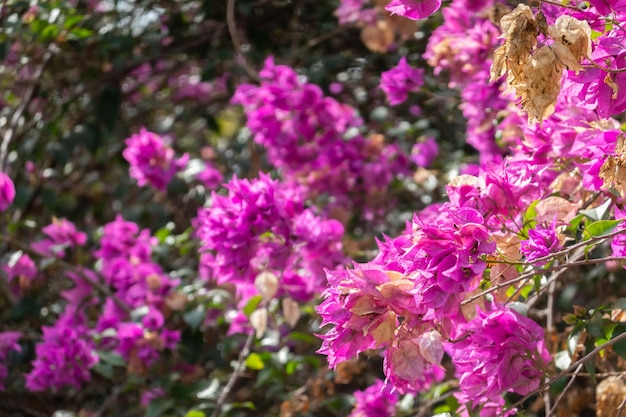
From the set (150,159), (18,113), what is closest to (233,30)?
(150,159)

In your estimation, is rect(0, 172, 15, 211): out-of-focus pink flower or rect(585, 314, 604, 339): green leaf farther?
rect(0, 172, 15, 211): out-of-focus pink flower

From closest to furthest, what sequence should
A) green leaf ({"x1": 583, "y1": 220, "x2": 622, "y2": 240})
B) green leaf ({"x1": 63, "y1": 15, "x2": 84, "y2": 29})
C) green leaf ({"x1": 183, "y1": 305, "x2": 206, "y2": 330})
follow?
green leaf ({"x1": 583, "y1": 220, "x2": 622, "y2": 240})
green leaf ({"x1": 183, "y1": 305, "x2": 206, "y2": 330})
green leaf ({"x1": 63, "y1": 15, "x2": 84, "y2": 29})

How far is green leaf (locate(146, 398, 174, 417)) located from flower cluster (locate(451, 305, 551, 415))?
929 mm

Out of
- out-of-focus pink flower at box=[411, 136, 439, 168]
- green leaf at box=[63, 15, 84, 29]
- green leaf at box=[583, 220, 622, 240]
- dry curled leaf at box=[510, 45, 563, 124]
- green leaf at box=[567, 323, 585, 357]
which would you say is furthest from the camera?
out-of-focus pink flower at box=[411, 136, 439, 168]

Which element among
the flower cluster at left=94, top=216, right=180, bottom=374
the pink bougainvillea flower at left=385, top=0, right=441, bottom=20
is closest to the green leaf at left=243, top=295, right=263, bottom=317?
the flower cluster at left=94, top=216, right=180, bottom=374

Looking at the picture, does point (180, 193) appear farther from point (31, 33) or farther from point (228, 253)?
point (228, 253)

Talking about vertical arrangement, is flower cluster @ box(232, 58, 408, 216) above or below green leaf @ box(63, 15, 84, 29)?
below

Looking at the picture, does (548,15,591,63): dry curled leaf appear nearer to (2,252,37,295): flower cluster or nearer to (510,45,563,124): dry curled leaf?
(510,45,563,124): dry curled leaf

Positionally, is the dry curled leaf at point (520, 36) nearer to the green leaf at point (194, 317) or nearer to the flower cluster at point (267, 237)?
the flower cluster at point (267, 237)

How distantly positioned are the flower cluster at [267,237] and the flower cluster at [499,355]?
521 millimetres

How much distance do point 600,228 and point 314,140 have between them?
1097mm

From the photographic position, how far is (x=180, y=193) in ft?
8.35

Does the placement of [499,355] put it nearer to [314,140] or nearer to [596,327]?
[596,327]

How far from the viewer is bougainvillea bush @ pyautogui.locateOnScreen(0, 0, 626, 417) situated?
94cm
